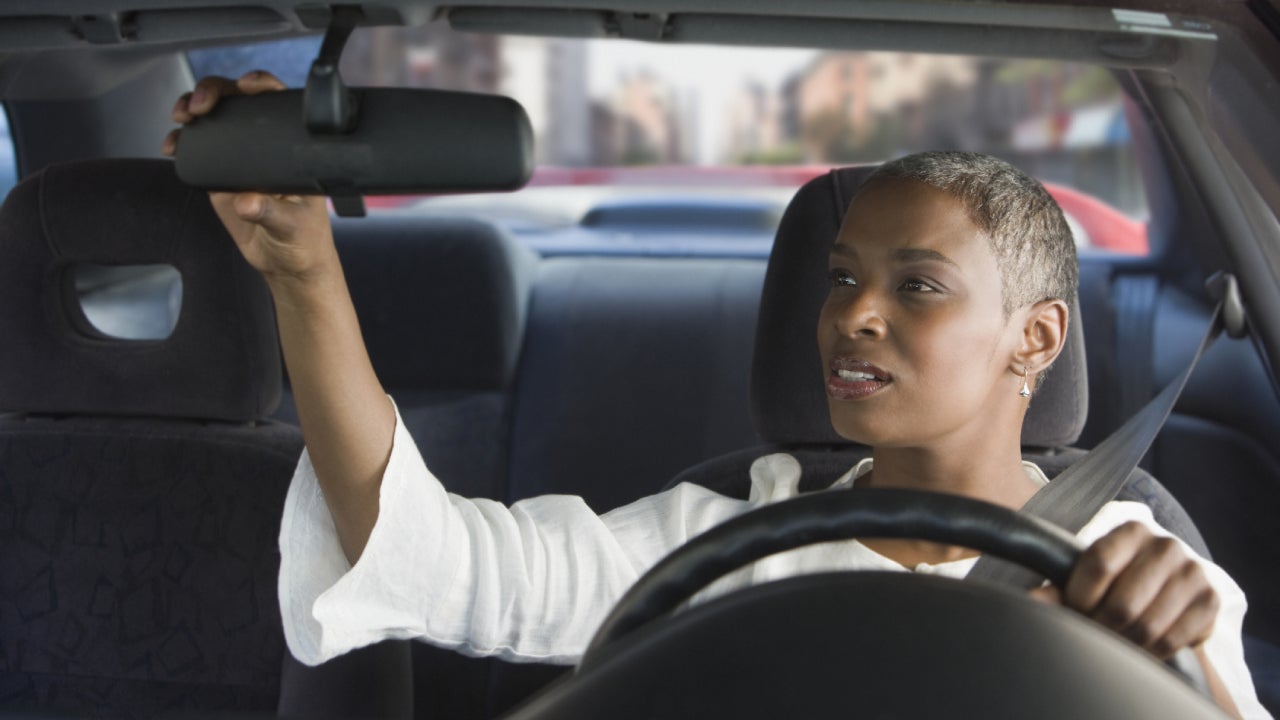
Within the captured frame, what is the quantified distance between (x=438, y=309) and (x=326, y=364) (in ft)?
4.17

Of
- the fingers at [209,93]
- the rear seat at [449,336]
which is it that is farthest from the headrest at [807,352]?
the rear seat at [449,336]

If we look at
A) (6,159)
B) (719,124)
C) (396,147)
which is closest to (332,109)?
(396,147)

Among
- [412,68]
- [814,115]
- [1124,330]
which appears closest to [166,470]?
[1124,330]

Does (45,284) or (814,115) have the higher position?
(45,284)

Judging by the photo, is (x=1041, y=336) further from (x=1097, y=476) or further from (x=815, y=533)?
(x=815, y=533)

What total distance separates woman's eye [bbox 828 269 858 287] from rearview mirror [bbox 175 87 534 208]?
0.57 m

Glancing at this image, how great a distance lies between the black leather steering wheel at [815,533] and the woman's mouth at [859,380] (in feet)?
1.62

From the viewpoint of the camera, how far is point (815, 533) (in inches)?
37.6

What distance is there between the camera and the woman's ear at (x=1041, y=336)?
158 centimetres

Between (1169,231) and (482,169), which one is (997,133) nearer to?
(1169,231)

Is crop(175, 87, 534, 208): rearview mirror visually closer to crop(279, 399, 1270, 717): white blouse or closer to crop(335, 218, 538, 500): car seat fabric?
crop(279, 399, 1270, 717): white blouse

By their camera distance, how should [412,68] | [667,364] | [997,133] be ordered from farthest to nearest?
1. [997,133]
2. [412,68]
3. [667,364]

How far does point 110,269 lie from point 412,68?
1.94 meters

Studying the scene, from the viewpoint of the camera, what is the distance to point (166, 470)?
1944 millimetres
